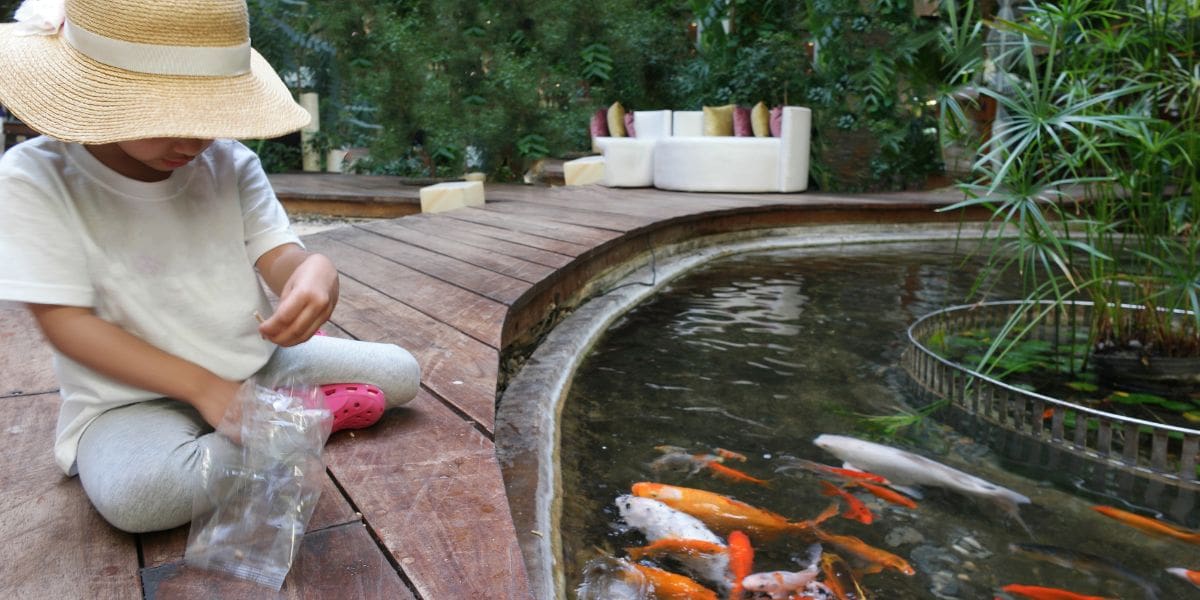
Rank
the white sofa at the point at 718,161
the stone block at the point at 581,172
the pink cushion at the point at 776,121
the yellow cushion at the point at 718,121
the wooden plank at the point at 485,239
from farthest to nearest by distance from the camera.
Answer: the yellow cushion at the point at 718,121 → the stone block at the point at 581,172 → the pink cushion at the point at 776,121 → the white sofa at the point at 718,161 → the wooden plank at the point at 485,239

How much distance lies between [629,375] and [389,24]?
19.0ft

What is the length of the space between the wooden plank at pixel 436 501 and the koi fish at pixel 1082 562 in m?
1.01

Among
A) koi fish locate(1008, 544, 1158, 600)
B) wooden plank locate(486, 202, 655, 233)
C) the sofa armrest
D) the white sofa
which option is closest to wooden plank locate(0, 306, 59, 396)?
koi fish locate(1008, 544, 1158, 600)

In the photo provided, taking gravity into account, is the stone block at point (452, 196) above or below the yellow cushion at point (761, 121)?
below

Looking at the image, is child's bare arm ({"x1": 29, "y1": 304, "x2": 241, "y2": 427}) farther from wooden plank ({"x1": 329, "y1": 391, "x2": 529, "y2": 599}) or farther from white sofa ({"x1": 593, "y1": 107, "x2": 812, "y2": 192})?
white sofa ({"x1": 593, "y1": 107, "x2": 812, "y2": 192})

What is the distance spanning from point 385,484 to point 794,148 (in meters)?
6.08

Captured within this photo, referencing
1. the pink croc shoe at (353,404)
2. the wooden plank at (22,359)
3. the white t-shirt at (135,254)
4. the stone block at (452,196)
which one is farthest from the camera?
the stone block at (452,196)

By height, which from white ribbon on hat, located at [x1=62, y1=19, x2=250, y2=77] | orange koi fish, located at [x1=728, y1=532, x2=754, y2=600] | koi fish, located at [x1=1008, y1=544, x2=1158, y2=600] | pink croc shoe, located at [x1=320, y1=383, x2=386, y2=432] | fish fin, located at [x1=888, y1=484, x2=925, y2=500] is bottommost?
koi fish, located at [x1=1008, y1=544, x2=1158, y2=600]

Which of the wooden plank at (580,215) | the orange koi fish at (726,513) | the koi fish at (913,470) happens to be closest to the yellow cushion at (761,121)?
the wooden plank at (580,215)

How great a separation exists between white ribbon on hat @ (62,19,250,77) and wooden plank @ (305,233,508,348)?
40.9 inches

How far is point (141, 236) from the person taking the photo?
119cm

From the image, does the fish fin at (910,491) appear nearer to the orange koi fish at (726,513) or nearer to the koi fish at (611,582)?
the orange koi fish at (726,513)

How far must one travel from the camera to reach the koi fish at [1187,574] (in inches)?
59.9

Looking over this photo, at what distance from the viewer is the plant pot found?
8.13 ft
